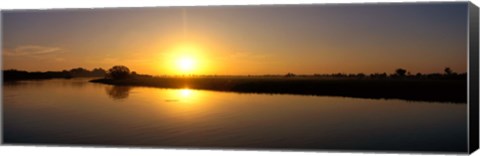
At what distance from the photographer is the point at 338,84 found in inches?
359

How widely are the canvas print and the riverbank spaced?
0.04ft

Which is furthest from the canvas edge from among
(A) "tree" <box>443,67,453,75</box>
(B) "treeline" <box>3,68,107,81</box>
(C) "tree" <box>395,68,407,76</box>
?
(B) "treeline" <box>3,68,107,81</box>

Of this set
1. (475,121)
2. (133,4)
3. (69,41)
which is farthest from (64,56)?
(475,121)

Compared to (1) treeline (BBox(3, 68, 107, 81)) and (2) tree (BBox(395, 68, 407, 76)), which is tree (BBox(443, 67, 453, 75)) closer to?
(2) tree (BBox(395, 68, 407, 76))

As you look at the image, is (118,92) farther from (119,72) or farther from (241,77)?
(241,77)

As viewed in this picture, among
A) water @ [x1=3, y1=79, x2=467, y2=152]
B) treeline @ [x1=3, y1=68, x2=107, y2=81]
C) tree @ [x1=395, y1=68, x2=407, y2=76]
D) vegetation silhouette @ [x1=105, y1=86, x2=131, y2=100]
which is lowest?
water @ [x1=3, y1=79, x2=467, y2=152]

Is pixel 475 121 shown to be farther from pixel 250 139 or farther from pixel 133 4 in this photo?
pixel 133 4

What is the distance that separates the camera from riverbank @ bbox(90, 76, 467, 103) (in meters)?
8.79

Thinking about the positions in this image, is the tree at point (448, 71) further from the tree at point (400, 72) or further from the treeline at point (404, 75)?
the tree at point (400, 72)

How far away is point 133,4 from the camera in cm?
947

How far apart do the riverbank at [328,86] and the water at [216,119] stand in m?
0.07

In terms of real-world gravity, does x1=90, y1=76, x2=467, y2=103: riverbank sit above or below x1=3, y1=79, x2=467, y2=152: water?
above

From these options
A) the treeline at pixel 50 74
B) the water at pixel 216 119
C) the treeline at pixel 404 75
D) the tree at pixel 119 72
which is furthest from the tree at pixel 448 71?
the treeline at pixel 50 74

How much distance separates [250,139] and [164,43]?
1394 mm
